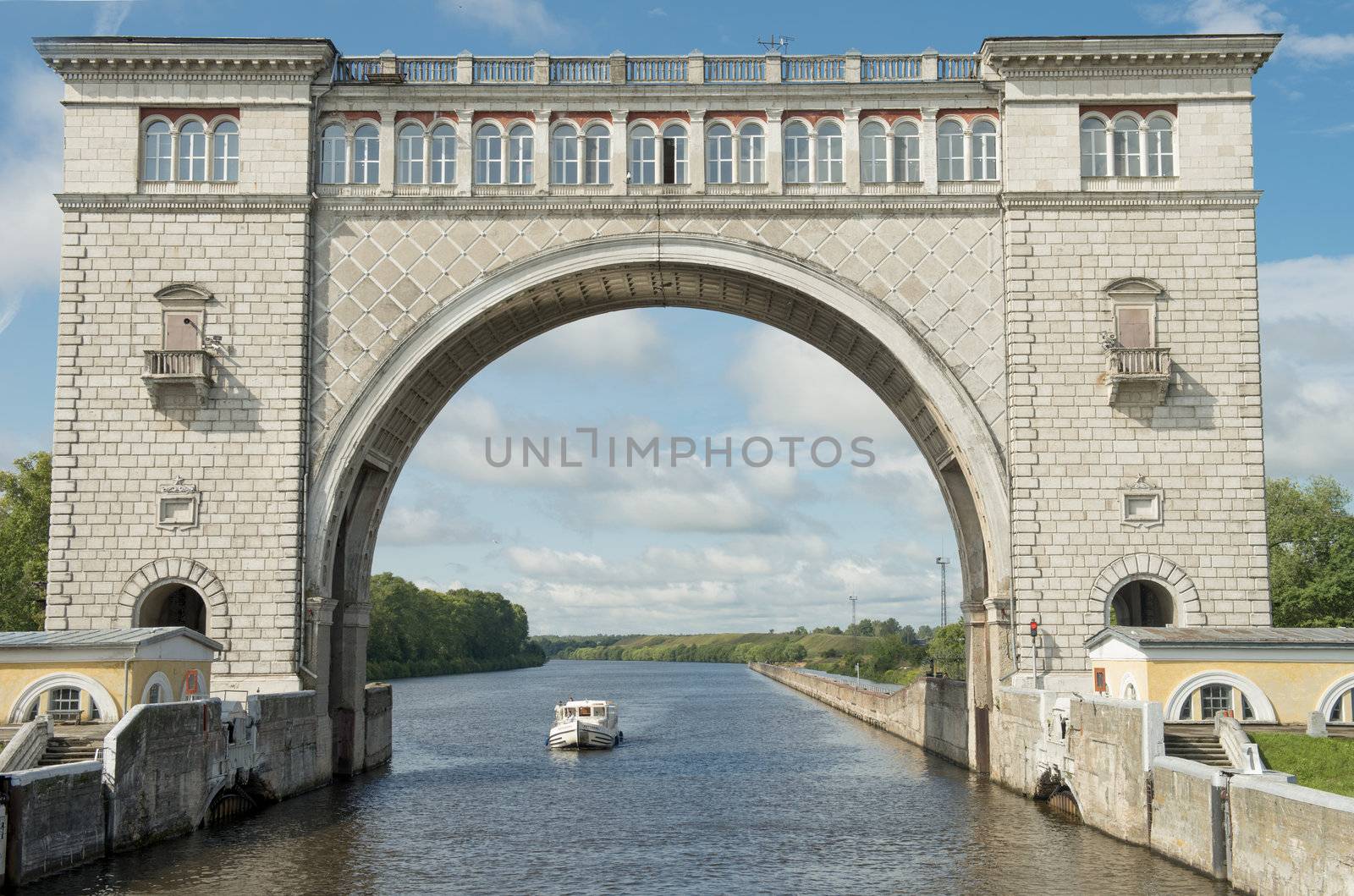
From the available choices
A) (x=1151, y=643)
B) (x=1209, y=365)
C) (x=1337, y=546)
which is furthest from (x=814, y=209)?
(x=1337, y=546)

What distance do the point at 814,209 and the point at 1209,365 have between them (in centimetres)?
1051

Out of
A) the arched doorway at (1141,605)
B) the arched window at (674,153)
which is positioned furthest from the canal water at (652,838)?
the arched window at (674,153)

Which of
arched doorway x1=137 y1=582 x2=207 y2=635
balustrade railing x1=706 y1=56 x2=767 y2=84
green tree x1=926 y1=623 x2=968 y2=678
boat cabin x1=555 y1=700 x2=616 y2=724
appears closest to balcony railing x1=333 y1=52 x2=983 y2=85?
balustrade railing x1=706 y1=56 x2=767 y2=84

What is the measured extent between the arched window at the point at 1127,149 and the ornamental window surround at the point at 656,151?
36.0 feet

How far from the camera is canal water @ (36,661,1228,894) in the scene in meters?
21.9

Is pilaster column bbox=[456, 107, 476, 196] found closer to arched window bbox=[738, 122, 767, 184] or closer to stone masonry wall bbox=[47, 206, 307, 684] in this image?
stone masonry wall bbox=[47, 206, 307, 684]

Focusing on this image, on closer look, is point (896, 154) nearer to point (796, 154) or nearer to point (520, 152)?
point (796, 154)

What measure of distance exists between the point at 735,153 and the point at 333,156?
410 inches

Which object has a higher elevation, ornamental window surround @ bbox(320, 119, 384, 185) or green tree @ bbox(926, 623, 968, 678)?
ornamental window surround @ bbox(320, 119, 384, 185)

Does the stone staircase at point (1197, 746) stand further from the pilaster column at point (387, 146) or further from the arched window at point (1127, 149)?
the pilaster column at point (387, 146)

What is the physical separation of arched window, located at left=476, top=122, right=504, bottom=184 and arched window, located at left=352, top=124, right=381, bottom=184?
256 centimetres

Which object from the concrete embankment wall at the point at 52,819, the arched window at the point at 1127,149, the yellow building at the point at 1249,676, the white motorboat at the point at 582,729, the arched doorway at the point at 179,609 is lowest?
the white motorboat at the point at 582,729

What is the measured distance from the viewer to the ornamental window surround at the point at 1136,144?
33.8m

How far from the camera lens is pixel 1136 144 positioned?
33.8m
